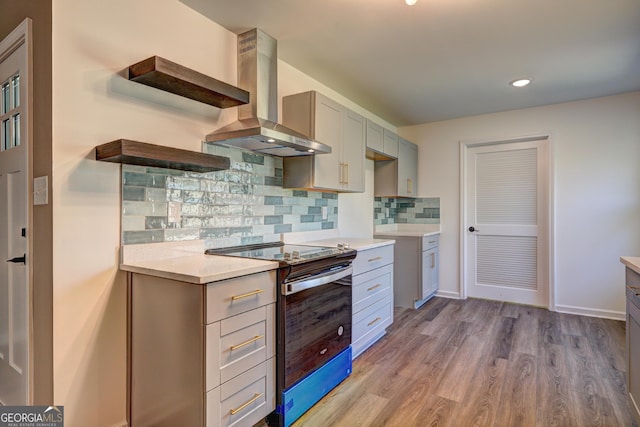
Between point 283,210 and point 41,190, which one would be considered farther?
point 283,210

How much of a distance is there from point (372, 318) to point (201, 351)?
67.8 inches

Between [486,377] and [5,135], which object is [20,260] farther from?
[486,377]

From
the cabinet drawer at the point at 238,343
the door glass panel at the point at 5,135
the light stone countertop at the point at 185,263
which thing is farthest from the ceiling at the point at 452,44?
the cabinet drawer at the point at 238,343

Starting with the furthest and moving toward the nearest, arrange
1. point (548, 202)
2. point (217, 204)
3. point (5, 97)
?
1. point (548, 202)
2. point (217, 204)
3. point (5, 97)

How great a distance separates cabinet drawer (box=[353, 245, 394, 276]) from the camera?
8.49 ft

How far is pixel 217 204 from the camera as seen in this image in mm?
2236

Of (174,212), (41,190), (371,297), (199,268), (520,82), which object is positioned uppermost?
(520,82)

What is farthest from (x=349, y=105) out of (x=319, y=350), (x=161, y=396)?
(x=161, y=396)

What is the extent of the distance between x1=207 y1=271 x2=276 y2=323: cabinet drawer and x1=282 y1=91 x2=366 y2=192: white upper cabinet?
1.11m

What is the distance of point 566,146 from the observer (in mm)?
3807

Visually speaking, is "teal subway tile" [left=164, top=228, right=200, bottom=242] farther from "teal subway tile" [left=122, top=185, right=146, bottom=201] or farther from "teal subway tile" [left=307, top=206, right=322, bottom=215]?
"teal subway tile" [left=307, top=206, right=322, bottom=215]

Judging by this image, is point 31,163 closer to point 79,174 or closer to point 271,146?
point 79,174

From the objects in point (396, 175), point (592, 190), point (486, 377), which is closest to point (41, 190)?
point (486, 377)

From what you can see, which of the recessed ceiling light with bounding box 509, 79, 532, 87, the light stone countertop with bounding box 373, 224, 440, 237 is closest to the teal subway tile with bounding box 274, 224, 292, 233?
the light stone countertop with bounding box 373, 224, 440, 237
